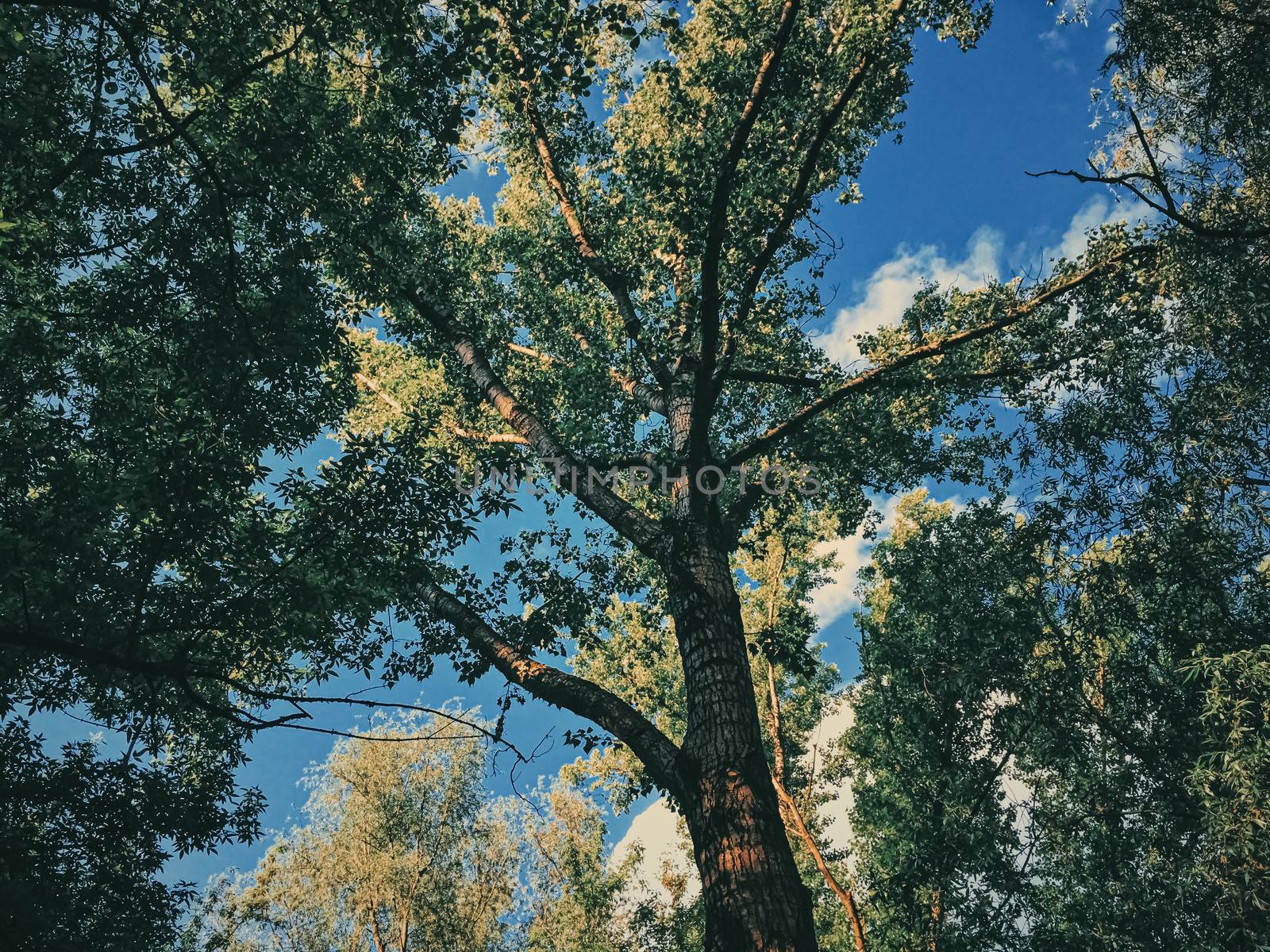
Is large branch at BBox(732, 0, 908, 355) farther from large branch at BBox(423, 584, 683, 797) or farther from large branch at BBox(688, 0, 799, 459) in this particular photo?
large branch at BBox(423, 584, 683, 797)

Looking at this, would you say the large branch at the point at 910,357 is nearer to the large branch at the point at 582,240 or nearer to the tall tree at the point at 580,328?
the tall tree at the point at 580,328

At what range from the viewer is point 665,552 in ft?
21.5

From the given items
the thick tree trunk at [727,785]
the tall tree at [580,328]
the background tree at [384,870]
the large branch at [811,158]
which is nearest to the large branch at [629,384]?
the tall tree at [580,328]

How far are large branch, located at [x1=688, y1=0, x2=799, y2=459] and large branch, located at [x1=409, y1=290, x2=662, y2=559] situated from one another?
1.22 meters

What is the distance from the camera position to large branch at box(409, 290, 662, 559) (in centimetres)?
716

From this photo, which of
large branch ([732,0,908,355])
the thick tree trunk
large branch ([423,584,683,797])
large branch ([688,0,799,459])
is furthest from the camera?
Answer: large branch ([423,584,683,797])

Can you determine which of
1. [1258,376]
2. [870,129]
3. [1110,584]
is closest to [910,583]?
[1110,584]

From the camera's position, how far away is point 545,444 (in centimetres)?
817

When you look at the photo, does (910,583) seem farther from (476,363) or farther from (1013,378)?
(476,363)

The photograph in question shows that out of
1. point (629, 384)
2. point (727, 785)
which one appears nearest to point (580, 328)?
point (629, 384)

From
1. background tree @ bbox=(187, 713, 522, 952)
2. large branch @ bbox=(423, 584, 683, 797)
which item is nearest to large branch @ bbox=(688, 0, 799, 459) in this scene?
large branch @ bbox=(423, 584, 683, 797)

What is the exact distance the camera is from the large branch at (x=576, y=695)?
532 cm

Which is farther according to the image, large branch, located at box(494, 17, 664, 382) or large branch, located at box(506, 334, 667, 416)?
large branch, located at box(494, 17, 664, 382)

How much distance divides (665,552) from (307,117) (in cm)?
756
